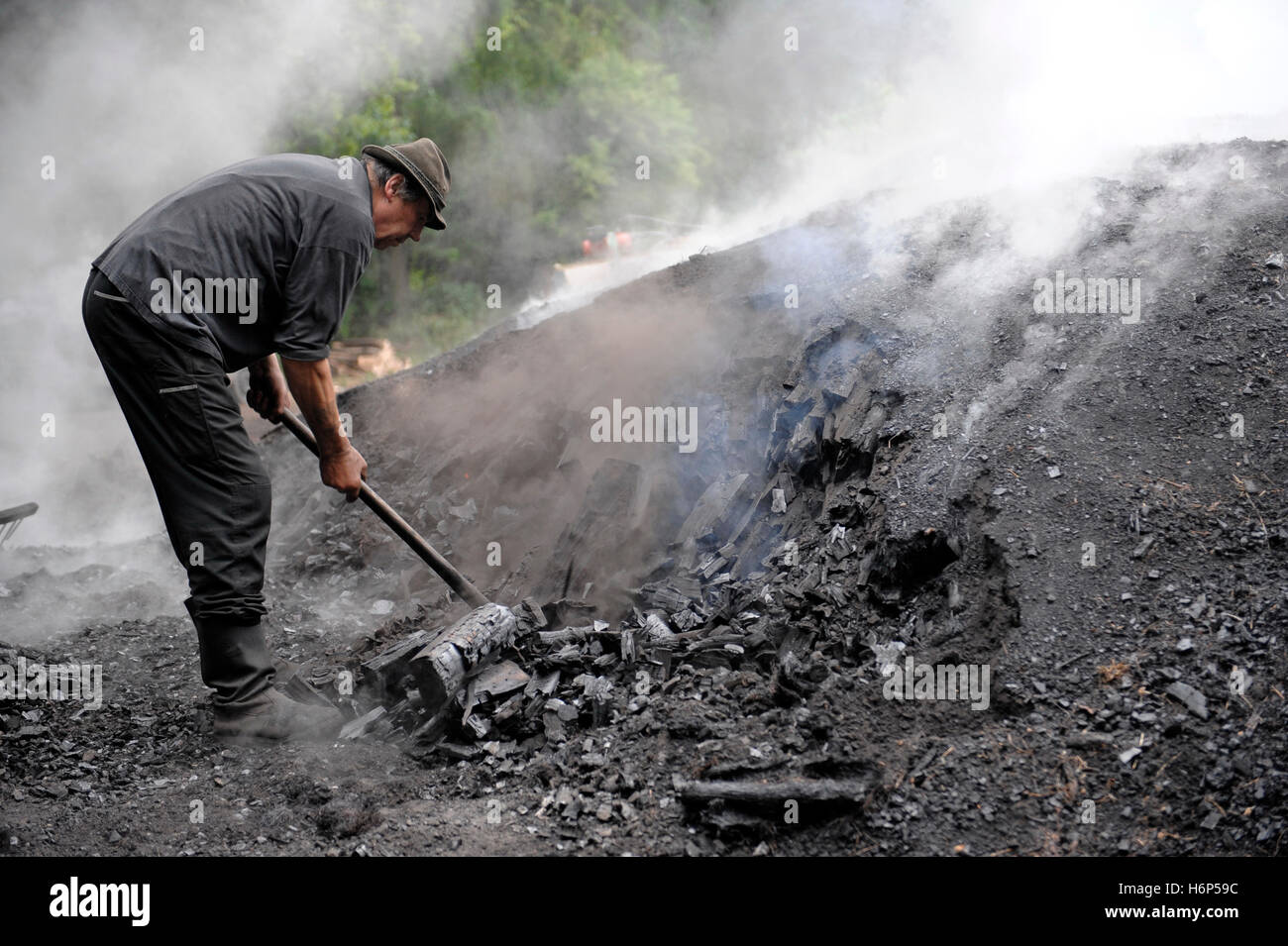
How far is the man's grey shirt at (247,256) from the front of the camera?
3336 mm

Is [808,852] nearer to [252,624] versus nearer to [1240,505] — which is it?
[1240,505]

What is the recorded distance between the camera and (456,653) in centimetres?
376

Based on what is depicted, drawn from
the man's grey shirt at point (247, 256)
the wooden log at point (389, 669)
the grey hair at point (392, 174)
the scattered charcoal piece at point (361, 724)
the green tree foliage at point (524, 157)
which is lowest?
the scattered charcoal piece at point (361, 724)

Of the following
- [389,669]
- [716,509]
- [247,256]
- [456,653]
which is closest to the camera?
[247,256]

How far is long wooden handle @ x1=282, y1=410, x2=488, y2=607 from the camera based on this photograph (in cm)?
411

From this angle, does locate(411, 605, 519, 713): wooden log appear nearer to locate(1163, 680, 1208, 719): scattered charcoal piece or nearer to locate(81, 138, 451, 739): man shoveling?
locate(81, 138, 451, 739): man shoveling

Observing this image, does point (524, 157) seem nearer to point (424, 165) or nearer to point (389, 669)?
point (424, 165)

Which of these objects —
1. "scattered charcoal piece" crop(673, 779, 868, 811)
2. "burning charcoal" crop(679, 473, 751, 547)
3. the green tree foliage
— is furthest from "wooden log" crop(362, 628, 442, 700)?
the green tree foliage

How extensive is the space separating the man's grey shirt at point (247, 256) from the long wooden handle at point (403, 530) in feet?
2.14

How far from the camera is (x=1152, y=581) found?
3250 mm

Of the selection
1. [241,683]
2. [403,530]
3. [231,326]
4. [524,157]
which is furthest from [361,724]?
[524,157]

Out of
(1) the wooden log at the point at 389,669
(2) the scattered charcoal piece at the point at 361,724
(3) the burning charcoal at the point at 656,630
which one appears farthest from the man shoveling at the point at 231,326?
(3) the burning charcoal at the point at 656,630

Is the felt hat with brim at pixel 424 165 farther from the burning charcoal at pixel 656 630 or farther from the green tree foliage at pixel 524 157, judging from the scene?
the green tree foliage at pixel 524 157

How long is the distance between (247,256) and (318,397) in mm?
585
